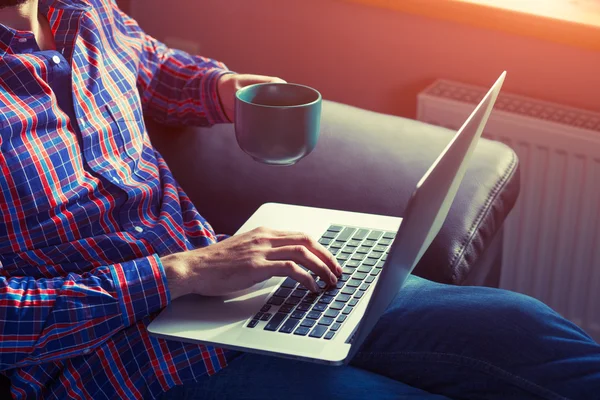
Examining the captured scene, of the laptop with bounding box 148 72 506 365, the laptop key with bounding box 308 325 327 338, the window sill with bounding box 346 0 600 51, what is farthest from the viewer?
the window sill with bounding box 346 0 600 51

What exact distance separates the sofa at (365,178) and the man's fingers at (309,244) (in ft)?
0.86

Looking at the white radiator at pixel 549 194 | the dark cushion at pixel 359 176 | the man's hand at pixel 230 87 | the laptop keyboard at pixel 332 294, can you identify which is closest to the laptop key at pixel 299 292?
the laptop keyboard at pixel 332 294

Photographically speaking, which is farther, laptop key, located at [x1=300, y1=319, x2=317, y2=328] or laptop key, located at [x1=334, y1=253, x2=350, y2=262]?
laptop key, located at [x1=334, y1=253, x2=350, y2=262]

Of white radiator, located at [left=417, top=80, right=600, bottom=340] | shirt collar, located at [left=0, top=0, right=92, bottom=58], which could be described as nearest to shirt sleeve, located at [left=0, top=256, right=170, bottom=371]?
shirt collar, located at [left=0, top=0, right=92, bottom=58]

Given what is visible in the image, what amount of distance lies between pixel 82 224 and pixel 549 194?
0.97m

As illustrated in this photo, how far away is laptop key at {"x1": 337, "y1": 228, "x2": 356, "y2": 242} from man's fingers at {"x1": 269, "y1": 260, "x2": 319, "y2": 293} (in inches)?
5.8

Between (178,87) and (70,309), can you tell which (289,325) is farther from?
(178,87)

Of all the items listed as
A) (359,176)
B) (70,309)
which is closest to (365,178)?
(359,176)

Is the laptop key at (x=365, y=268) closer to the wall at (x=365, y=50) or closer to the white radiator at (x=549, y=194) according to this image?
the white radiator at (x=549, y=194)

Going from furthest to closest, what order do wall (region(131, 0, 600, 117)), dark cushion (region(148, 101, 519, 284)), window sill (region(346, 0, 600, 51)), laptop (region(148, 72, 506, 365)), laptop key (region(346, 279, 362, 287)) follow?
wall (region(131, 0, 600, 117)) → window sill (region(346, 0, 600, 51)) → dark cushion (region(148, 101, 519, 284)) → laptop key (region(346, 279, 362, 287)) → laptop (region(148, 72, 506, 365))

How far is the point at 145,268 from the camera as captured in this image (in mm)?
1053

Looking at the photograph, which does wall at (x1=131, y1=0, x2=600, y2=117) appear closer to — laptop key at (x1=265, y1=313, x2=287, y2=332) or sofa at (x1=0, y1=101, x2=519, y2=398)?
sofa at (x1=0, y1=101, x2=519, y2=398)

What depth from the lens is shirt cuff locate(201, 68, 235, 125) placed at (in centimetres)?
142

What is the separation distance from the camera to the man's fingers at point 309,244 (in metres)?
1.08
